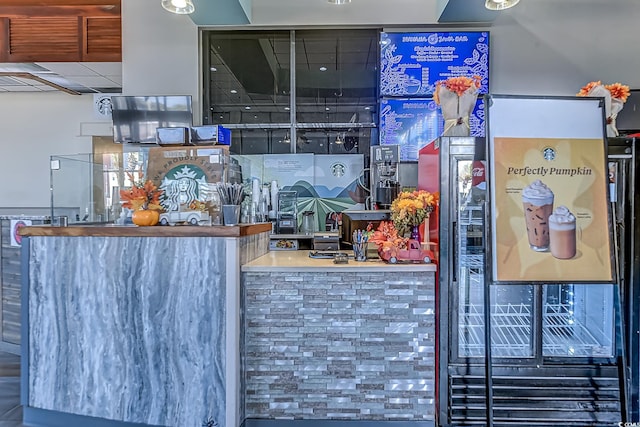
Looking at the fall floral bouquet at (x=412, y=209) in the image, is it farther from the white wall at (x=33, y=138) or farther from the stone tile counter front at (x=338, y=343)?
the white wall at (x=33, y=138)

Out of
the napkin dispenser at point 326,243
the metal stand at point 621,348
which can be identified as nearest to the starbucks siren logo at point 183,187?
the napkin dispenser at point 326,243

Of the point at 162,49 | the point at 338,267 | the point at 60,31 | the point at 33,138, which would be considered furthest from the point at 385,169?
the point at 33,138

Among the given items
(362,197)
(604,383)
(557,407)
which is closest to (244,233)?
(557,407)

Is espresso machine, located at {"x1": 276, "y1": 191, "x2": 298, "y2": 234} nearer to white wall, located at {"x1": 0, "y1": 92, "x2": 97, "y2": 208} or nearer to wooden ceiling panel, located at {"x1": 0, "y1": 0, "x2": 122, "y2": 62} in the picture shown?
wooden ceiling panel, located at {"x1": 0, "y1": 0, "x2": 122, "y2": 62}

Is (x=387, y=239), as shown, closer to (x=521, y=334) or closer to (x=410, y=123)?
(x=521, y=334)

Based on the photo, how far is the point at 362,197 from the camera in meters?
5.12

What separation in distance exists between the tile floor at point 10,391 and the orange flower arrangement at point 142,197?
5.61 ft

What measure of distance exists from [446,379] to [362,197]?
2904mm

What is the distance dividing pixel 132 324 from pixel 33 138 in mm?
6829

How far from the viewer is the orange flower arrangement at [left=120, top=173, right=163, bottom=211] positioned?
8.23ft

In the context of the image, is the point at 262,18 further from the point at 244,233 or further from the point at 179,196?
the point at 244,233

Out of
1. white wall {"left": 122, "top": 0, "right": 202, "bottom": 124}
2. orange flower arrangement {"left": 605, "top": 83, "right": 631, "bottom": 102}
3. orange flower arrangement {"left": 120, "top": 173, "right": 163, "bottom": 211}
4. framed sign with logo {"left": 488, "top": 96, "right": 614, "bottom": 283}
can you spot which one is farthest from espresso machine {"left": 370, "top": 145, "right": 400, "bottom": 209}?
white wall {"left": 122, "top": 0, "right": 202, "bottom": 124}

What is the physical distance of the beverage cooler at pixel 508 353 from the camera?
8.23 ft

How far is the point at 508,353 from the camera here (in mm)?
2674
